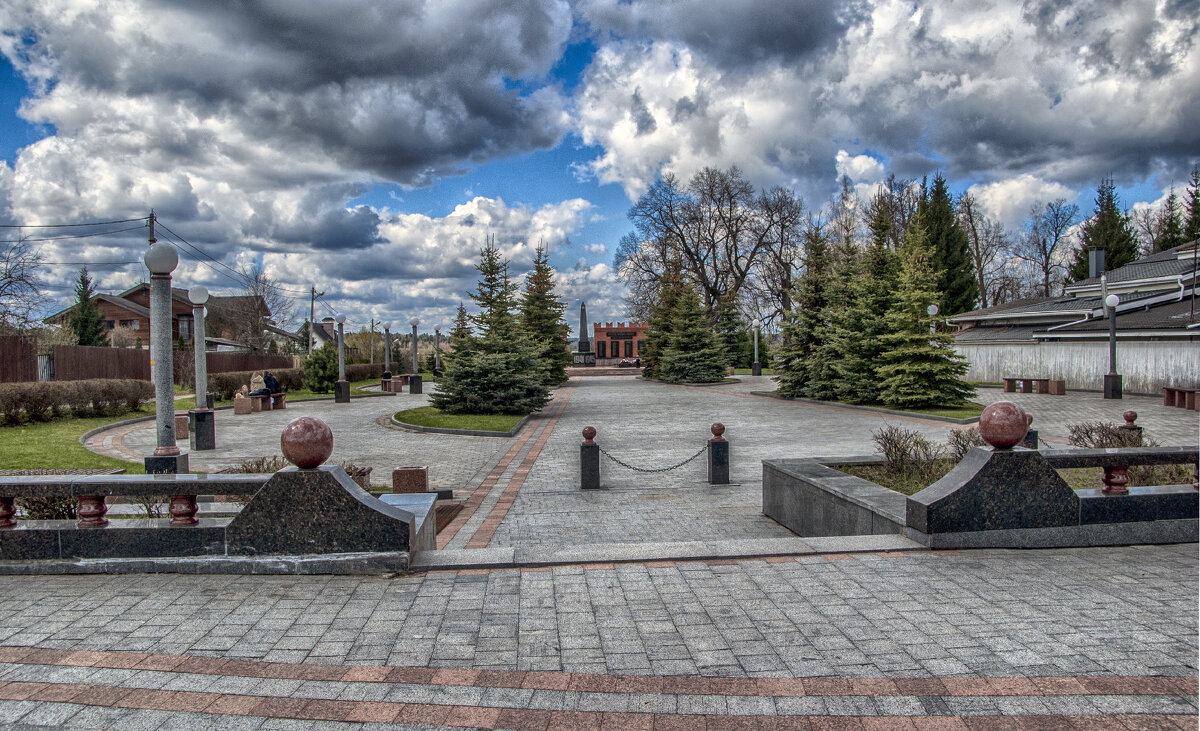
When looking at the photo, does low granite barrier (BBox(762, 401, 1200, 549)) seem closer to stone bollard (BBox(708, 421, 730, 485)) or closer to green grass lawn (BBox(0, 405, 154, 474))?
stone bollard (BBox(708, 421, 730, 485))

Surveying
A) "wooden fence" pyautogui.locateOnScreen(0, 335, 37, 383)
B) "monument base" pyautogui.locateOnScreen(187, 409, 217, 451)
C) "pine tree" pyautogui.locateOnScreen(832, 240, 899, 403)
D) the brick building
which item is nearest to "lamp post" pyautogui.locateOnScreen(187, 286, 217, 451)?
"monument base" pyautogui.locateOnScreen(187, 409, 217, 451)

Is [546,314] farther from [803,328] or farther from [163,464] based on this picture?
[163,464]

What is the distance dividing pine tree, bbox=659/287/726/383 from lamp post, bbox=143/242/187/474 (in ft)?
104

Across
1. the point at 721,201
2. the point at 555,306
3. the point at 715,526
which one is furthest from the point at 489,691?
the point at 721,201

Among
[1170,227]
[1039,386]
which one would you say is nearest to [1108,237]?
[1170,227]

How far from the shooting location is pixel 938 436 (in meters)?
15.1

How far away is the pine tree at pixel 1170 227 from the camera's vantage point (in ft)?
144

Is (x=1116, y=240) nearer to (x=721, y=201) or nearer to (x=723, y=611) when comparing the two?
(x=721, y=201)

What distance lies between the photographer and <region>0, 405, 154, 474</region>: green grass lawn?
36.0 feet

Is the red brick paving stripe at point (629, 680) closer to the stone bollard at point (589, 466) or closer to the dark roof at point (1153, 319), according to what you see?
the stone bollard at point (589, 466)

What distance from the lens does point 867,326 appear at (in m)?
22.1

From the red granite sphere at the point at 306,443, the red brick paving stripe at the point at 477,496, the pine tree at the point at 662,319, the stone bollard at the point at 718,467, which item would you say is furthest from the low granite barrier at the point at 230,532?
the pine tree at the point at 662,319

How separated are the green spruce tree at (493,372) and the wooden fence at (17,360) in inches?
483

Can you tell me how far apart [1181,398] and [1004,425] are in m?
20.4
